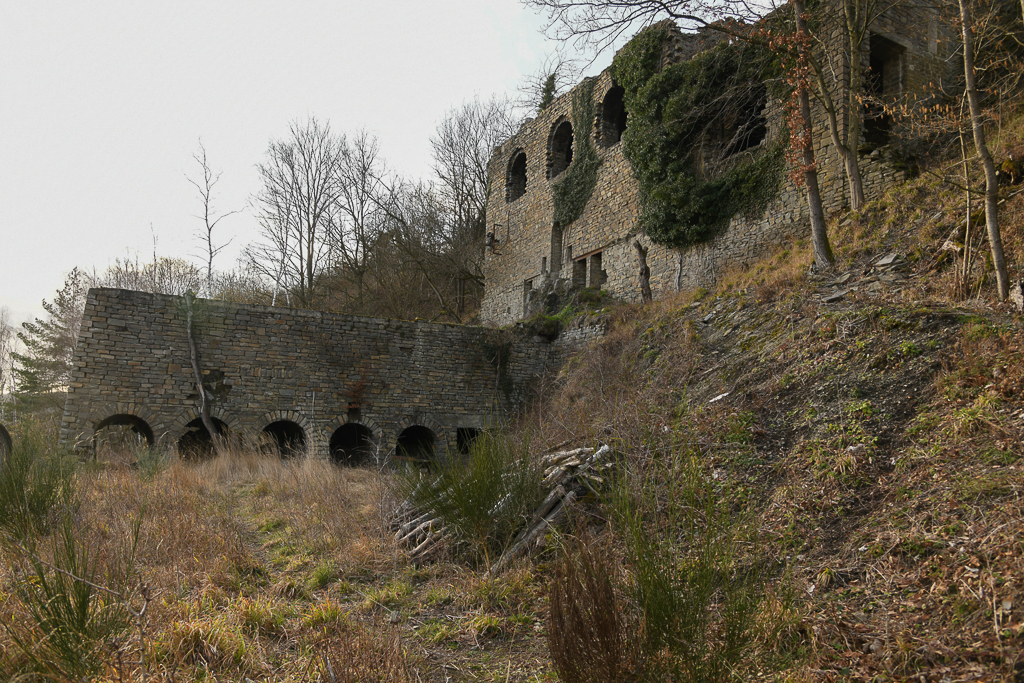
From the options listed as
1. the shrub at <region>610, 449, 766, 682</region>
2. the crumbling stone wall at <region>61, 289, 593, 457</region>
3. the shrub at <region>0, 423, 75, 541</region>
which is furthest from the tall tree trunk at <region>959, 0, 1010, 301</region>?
the crumbling stone wall at <region>61, 289, 593, 457</region>

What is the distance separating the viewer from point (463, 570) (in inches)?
161

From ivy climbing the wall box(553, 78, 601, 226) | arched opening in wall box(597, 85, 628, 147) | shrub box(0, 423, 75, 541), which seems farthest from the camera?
ivy climbing the wall box(553, 78, 601, 226)

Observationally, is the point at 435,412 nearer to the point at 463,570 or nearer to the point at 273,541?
the point at 273,541

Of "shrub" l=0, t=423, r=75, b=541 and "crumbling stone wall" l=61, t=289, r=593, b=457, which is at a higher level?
"crumbling stone wall" l=61, t=289, r=593, b=457

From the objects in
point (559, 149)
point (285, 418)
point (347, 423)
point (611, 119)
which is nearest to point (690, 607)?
point (285, 418)

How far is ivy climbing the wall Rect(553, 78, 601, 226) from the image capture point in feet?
56.0

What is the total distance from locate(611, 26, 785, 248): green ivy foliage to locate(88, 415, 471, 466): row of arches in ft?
23.7

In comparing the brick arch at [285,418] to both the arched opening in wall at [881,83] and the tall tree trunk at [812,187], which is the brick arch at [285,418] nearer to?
the tall tree trunk at [812,187]

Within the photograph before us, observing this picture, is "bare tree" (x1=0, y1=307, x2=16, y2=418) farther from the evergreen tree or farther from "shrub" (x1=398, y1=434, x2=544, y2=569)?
"shrub" (x1=398, y1=434, x2=544, y2=569)

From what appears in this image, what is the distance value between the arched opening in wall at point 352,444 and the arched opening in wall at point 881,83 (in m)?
12.3

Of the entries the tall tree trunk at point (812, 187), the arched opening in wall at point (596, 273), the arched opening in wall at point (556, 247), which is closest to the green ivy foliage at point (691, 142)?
the arched opening in wall at point (596, 273)

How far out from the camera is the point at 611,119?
55.7 ft

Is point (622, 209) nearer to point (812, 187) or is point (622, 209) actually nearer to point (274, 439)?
point (812, 187)

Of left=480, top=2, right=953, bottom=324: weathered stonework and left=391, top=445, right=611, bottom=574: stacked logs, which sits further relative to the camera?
left=480, top=2, right=953, bottom=324: weathered stonework
